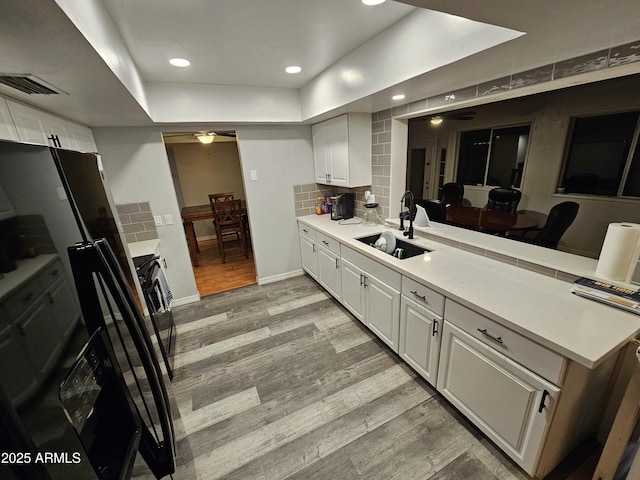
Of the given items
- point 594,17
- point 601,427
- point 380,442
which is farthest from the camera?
point 380,442

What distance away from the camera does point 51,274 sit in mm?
564

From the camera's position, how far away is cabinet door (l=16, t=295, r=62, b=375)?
1.51 feet

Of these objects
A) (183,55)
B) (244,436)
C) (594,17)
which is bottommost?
(244,436)

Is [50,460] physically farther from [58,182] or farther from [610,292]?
[610,292]

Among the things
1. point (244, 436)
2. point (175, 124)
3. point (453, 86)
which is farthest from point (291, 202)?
point (244, 436)

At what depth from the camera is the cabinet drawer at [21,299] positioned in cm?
43

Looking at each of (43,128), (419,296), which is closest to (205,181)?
(43,128)

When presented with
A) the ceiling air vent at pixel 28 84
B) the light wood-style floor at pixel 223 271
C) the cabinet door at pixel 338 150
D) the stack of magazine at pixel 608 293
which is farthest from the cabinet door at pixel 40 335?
the light wood-style floor at pixel 223 271

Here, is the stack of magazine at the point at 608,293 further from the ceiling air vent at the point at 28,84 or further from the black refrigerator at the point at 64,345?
the ceiling air vent at the point at 28,84

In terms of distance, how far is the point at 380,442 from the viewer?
1.57m

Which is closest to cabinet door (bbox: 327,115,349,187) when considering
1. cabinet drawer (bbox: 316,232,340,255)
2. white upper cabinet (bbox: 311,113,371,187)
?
white upper cabinet (bbox: 311,113,371,187)

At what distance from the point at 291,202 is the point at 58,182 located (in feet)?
9.62

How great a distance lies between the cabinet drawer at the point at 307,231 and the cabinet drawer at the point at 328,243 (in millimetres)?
125

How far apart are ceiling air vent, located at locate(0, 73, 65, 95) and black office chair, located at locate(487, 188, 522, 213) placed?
8.51ft
